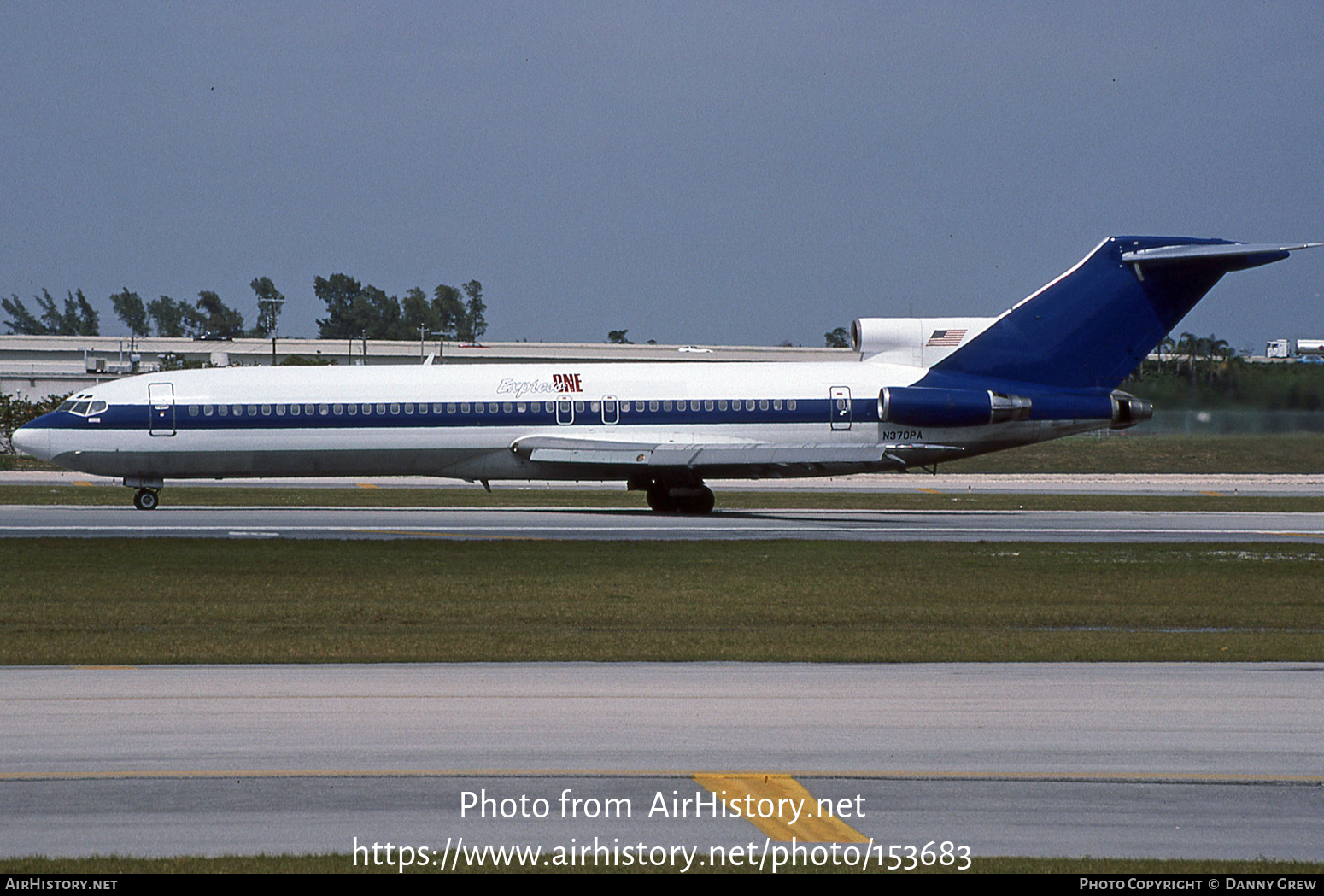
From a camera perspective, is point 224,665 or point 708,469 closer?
point 224,665

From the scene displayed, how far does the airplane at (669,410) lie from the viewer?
36.2m

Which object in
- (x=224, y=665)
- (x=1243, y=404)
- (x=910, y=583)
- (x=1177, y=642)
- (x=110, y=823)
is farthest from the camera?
(x=1243, y=404)

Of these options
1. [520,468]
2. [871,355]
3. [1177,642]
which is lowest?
[1177,642]

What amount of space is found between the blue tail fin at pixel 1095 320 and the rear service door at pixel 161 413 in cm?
2160

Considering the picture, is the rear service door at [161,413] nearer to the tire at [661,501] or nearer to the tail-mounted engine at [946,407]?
the tire at [661,501]

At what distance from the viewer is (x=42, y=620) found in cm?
1700

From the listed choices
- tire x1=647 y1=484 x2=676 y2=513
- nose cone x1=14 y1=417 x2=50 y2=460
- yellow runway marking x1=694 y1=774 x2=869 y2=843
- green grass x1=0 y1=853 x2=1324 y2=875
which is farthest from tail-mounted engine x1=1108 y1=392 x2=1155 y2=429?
green grass x1=0 y1=853 x2=1324 y2=875

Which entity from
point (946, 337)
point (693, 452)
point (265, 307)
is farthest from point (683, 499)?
point (265, 307)

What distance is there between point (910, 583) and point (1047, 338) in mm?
18001

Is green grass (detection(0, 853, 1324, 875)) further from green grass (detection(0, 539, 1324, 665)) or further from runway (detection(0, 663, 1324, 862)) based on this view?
green grass (detection(0, 539, 1324, 665))

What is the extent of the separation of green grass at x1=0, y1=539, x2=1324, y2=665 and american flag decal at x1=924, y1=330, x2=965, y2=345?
10788mm

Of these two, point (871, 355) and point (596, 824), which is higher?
point (871, 355)

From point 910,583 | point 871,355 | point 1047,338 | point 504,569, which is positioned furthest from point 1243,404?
point 504,569
